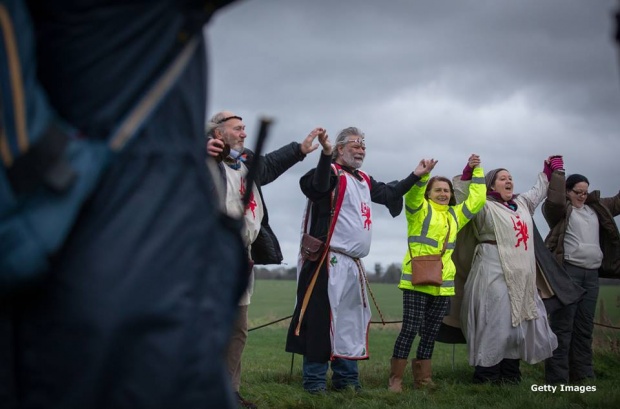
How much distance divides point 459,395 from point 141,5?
22.9ft

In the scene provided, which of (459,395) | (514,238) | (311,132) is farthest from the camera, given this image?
(514,238)

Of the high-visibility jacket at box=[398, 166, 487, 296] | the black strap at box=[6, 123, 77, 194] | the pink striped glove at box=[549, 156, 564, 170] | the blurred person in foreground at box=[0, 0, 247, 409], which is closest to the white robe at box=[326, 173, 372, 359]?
the high-visibility jacket at box=[398, 166, 487, 296]

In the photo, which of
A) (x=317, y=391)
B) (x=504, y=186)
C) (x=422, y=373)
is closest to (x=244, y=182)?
(x=317, y=391)

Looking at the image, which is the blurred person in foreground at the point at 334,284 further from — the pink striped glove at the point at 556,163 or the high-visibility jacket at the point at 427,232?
the pink striped glove at the point at 556,163

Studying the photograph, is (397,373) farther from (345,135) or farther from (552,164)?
(552,164)

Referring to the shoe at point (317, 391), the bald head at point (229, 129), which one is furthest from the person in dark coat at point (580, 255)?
the bald head at point (229, 129)

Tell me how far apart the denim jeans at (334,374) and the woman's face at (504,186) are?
293 centimetres

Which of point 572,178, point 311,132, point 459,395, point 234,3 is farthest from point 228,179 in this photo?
point 572,178

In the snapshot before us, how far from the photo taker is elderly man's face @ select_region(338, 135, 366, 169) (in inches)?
336

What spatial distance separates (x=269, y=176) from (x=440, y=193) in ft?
8.59

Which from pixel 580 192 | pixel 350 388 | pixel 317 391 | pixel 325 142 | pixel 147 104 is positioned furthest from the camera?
pixel 580 192

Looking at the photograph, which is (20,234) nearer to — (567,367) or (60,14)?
(60,14)

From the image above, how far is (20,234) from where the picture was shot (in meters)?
1.37

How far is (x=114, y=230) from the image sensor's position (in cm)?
142
